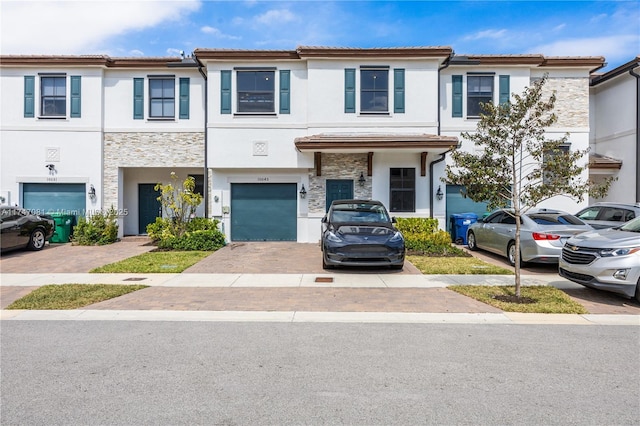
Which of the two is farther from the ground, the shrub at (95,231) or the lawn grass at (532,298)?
the shrub at (95,231)

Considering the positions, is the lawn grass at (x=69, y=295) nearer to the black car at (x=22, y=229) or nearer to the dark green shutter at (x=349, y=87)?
the black car at (x=22, y=229)

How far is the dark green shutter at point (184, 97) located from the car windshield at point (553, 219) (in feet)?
41.5

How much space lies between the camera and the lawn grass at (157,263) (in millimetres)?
10156

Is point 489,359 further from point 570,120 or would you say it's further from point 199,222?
point 570,120

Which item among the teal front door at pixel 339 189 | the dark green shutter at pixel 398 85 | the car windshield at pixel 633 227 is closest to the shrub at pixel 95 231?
the teal front door at pixel 339 189

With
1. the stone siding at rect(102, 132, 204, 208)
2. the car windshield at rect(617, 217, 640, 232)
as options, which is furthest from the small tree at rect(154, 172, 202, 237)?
the car windshield at rect(617, 217, 640, 232)

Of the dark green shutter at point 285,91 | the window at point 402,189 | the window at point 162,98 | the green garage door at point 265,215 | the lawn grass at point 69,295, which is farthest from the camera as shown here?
the window at point 162,98

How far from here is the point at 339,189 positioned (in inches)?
600

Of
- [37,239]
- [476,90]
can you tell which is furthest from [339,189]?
[37,239]

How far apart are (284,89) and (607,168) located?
1376cm

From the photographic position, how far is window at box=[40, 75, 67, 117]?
51.9 feet

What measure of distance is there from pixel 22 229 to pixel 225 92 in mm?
8015

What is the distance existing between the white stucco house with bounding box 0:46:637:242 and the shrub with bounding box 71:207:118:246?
1042 millimetres

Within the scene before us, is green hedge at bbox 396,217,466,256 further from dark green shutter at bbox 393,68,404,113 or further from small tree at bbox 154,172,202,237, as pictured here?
small tree at bbox 154,172,202,237
